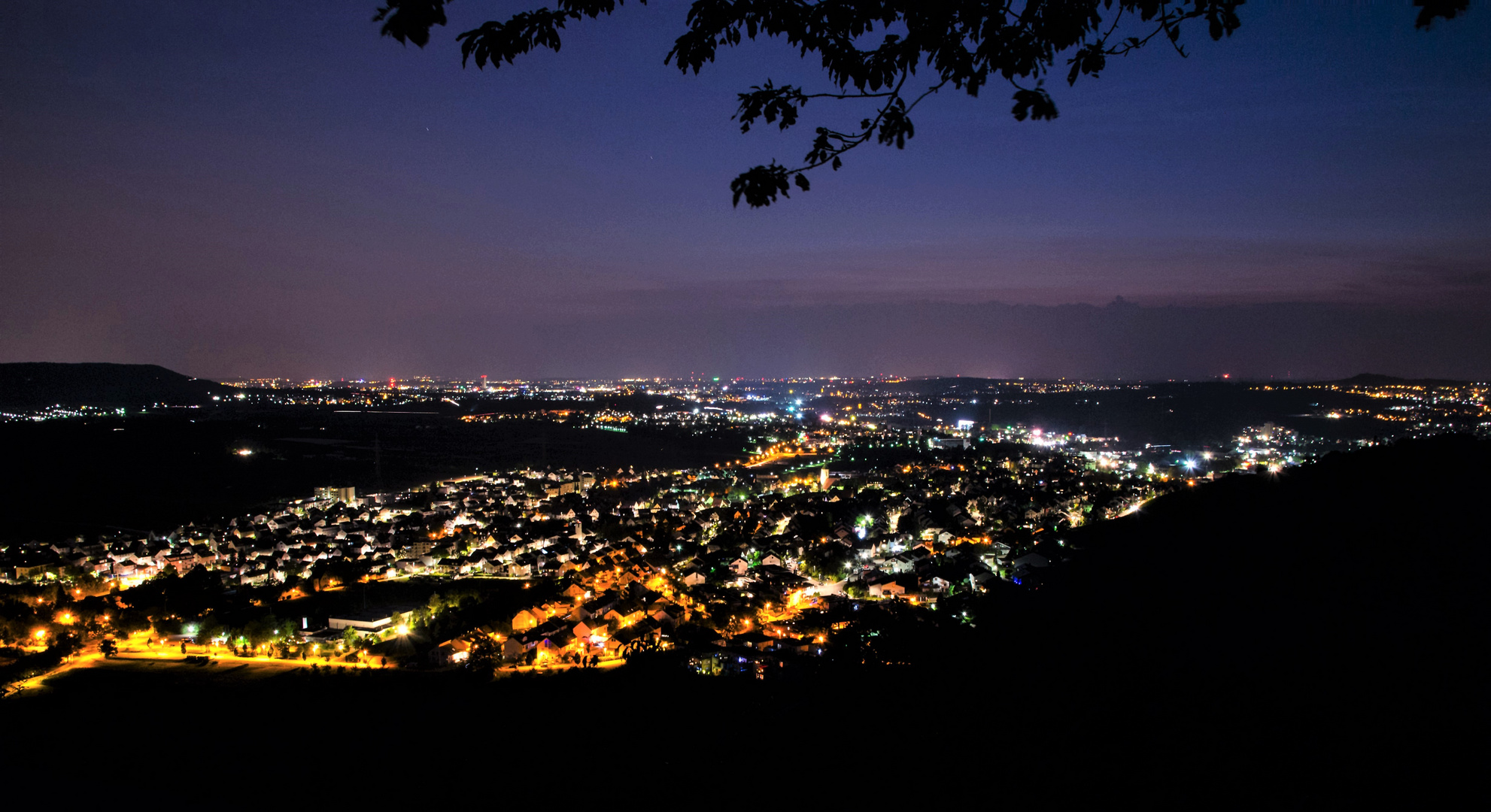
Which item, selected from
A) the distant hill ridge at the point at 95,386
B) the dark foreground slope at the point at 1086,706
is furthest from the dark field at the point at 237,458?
the dark foreground slope at the point at 1086,706

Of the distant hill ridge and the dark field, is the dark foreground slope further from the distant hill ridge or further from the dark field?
the distant hill ridge

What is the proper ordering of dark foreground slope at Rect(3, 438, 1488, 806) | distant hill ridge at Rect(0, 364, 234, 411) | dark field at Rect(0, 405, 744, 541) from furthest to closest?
distant hill ridge at Rect(0, 364, 234, 411)
dark field at Rect(0, 405, 744, 541)
dark foreground slope at Rect(3, 438, 1488, 806)

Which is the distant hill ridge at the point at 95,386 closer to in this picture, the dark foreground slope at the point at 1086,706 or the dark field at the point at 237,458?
the dark field at the point at 237,458

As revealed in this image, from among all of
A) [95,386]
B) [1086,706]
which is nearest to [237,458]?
[1086,706]

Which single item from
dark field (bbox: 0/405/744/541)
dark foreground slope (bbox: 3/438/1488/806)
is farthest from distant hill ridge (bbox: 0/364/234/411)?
dark foreground slope (bbox: 3/438/1488/806)

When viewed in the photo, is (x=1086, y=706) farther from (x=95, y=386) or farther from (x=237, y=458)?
(x=95, y=386)

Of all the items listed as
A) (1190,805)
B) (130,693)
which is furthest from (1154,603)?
(130,693)
